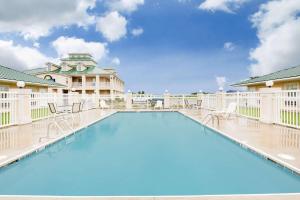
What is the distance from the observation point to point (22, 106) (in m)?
11.5

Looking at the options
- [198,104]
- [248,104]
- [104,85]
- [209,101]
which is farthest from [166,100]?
[104,85]

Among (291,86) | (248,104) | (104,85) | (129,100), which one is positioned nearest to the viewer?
(248,104)

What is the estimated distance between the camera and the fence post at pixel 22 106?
11.4 m

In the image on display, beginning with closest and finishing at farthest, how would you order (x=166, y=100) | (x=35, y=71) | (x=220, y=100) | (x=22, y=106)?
(x=22, y=106), (x=220, y=100), (x=166, y=100), (x=35, y=71)

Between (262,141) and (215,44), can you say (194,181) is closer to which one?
(262,141)

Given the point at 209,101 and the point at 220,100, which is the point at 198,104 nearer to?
the point at 209,101

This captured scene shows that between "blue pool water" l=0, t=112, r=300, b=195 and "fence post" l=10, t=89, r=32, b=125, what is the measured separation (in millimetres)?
4682

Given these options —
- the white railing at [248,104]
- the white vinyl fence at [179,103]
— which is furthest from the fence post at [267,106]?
the white railing at [248,104]

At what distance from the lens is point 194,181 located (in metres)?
4.57

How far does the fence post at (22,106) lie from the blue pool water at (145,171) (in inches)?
184

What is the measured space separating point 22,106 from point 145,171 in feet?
27.0

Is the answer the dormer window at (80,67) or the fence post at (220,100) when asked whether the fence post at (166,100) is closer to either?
the fence post at (220,100)

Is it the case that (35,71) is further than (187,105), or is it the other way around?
(35,71)

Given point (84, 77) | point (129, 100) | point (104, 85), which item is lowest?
point (129, 100)
